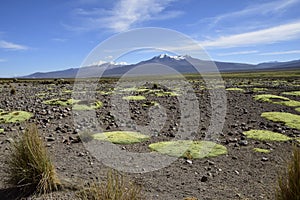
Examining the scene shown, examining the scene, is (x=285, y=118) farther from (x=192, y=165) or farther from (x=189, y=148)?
(x=192, y=165)

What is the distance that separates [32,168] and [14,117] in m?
8.70

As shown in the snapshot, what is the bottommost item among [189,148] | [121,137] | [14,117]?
[189,148]

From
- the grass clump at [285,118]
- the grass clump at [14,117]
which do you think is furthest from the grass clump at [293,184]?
the grass clump at [14,117]

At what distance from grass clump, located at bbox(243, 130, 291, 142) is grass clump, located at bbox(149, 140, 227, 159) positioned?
183 cm

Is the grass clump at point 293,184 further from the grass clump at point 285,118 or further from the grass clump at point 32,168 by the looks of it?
the grass clump at point 285,118

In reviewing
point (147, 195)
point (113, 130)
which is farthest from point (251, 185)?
point (113, 130)

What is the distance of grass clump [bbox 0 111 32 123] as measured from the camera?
1323 centimetres

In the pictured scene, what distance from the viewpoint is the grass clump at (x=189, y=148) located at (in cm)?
875

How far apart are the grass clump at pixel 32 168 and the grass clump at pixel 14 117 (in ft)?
24.6

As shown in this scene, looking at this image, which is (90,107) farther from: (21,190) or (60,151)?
(21,190)

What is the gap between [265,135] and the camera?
35.8ft

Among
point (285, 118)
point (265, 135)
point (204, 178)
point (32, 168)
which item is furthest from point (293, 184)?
point (285, 118)

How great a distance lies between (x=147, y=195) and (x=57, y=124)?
7.72 metres

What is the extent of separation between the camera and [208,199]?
238 inches
